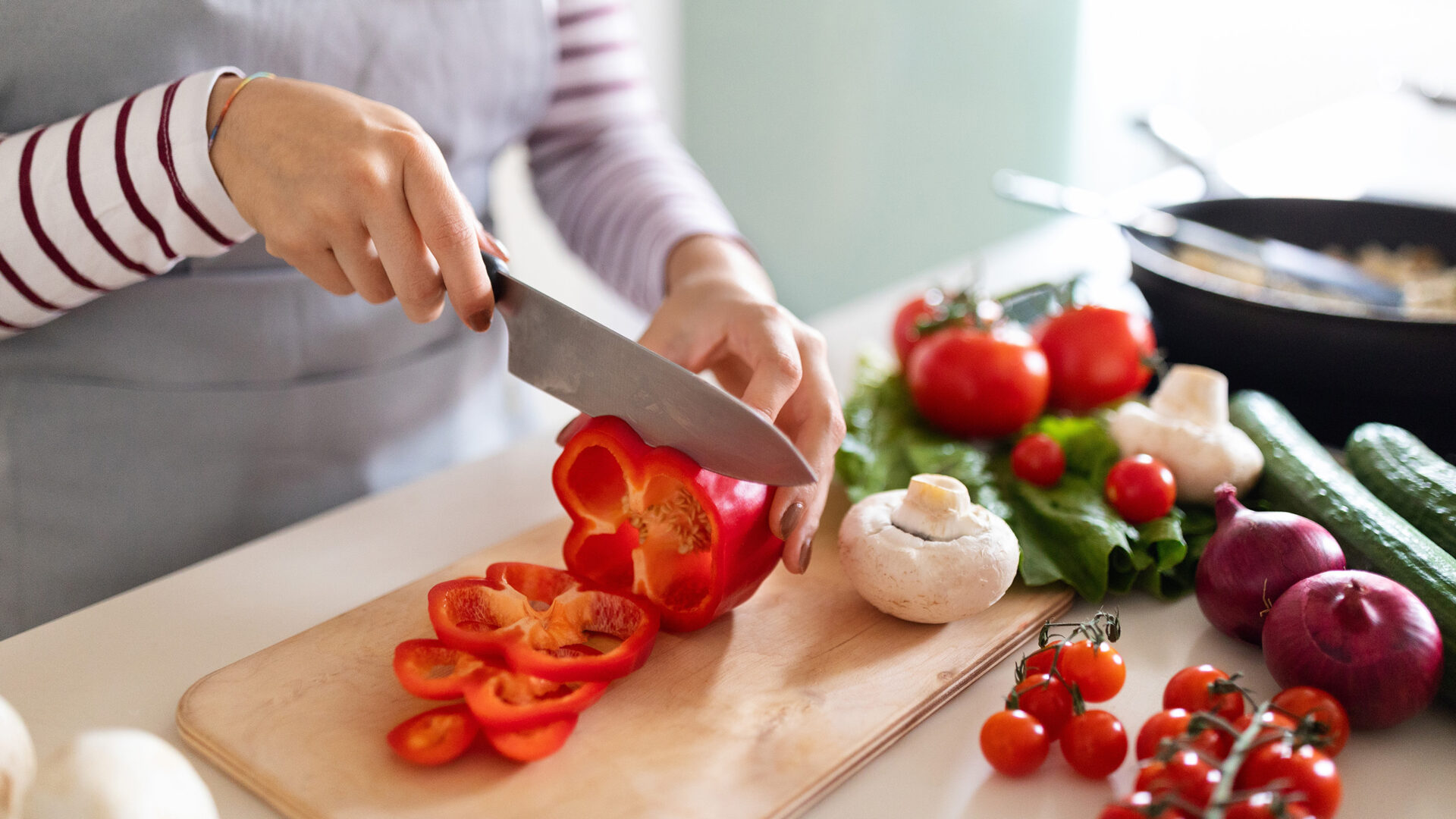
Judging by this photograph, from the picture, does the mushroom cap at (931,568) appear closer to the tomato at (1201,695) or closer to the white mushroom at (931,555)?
the white mushroom at (931,555)

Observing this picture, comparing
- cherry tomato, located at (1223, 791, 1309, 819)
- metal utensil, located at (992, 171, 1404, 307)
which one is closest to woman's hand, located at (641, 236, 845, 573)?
cherry tomato, located at (1223, 791, 1309, 819)

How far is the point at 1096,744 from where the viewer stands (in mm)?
787

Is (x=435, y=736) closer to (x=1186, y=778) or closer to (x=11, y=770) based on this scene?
(x=11, y=770)

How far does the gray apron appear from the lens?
43.4 inches

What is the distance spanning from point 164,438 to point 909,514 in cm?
86

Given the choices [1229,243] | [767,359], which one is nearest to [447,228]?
[767,359]

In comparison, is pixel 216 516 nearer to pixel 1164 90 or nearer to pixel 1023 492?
pixel 1023 492

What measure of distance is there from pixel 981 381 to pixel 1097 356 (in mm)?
173

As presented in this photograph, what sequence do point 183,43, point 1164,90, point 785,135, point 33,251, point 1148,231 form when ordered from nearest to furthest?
point 33,251 → point 183,43 → point 1148,231 → point 1164,90 → point 785,135

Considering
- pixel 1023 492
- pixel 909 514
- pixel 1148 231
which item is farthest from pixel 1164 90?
pixel 909 514

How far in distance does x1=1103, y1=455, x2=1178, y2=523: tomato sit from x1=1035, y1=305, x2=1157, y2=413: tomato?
25cm

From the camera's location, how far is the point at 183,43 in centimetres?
112

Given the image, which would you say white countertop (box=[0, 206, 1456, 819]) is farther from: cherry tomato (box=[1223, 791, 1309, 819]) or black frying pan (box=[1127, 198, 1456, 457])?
black frying pan (box=[1127, 198, 1456, 457])

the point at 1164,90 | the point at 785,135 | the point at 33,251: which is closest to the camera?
the point at 33,251
